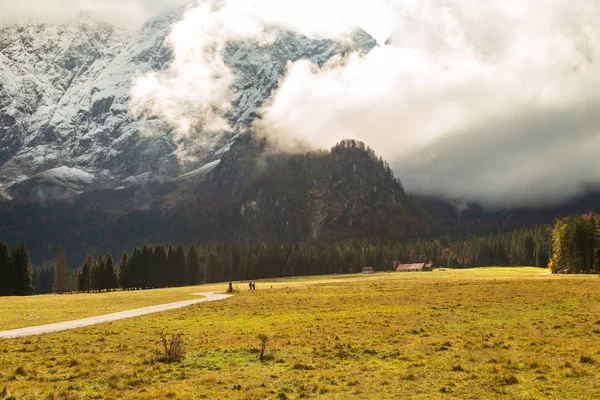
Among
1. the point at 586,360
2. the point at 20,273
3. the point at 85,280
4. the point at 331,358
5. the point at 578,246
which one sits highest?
the point at 20,273

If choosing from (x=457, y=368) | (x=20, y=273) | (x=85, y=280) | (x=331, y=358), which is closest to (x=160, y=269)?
(x=85, y=280)

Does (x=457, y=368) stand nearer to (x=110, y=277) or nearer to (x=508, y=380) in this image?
(x=508, y=380)

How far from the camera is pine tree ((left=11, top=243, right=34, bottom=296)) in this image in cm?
13562

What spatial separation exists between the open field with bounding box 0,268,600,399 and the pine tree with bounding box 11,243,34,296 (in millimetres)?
106777

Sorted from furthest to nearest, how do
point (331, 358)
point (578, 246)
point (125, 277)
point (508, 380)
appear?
1. point (125, 277)
2. point (578, 246)
3. point (331, 358)
4. point (508, 380)

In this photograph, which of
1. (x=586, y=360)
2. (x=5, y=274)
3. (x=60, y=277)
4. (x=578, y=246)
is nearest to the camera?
(x=586, y=360)

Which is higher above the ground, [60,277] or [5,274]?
[5,274]

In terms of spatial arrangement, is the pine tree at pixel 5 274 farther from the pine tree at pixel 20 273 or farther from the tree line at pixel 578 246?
the tree line at pixel 578 246

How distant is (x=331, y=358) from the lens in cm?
2812

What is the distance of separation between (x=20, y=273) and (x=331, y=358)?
13485cm

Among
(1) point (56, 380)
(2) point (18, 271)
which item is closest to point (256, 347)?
(1) point (56, 380)

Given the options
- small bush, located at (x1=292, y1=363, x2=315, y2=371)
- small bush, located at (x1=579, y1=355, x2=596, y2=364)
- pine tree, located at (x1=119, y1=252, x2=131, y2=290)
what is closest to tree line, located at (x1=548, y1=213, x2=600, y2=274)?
small bush, located at (x1=579, y1=355, x2=596, y2=364)

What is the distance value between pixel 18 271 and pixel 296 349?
432ft

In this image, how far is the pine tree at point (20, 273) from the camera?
445ft
